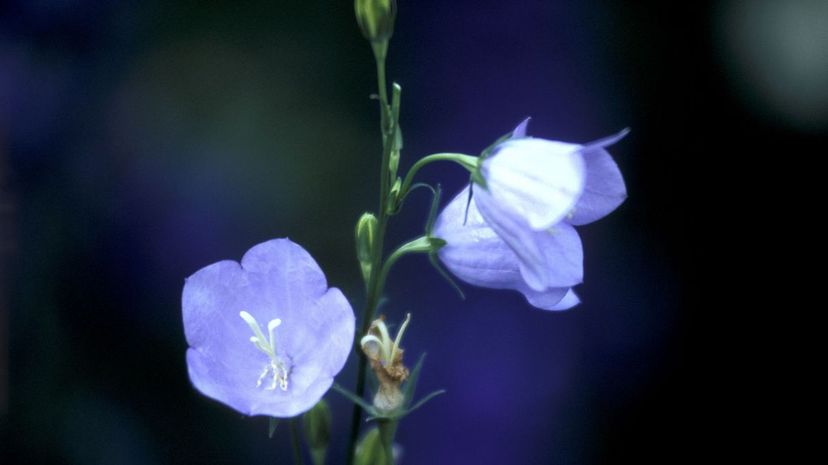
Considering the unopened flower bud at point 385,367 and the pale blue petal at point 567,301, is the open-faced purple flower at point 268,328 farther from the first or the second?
the pale blue petal at point 567,301

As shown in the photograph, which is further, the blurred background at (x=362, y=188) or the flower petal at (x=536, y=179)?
the blurred background at (x=362, y=188)

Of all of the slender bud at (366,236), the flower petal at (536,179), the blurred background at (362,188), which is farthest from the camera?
the blurred background at (362,188)

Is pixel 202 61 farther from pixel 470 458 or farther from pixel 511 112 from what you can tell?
pixel 470 458

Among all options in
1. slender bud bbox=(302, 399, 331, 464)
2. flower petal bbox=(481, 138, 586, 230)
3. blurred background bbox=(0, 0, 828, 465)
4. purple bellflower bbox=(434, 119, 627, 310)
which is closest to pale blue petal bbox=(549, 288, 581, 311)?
purple bellflower bbox=(434, 119, 627, 310)

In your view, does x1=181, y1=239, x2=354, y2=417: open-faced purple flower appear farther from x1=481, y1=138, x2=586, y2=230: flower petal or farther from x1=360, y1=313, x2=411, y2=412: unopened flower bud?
x1=481, y1=138, x2=586, y2=230: flower petal

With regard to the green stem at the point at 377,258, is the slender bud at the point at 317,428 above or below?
below

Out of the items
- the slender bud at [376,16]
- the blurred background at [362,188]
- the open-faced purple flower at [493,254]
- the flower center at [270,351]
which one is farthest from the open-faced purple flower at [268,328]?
the blurred background at [362,188]

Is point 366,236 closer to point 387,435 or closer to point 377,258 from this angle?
point 377,258

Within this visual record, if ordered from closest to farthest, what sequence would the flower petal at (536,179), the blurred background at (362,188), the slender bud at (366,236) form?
the flower petal at (536,179) → the slender bud at (366,236) → the blurred background at (362,188)
